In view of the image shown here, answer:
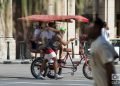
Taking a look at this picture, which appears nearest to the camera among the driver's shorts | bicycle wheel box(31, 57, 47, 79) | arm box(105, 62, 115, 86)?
arm box(105, 62, 115, 86)

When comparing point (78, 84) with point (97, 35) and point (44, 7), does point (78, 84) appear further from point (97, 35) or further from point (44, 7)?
point (44, 7)

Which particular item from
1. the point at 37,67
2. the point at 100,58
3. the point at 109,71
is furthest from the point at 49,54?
the point at 109,71

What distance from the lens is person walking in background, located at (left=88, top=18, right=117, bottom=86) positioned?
5211 mm

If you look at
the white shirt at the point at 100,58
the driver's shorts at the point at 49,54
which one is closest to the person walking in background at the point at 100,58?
the white shirt at the point at 100,58

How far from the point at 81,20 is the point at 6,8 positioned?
0.41 m

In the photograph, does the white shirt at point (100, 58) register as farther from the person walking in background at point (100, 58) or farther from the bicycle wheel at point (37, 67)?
the bicycle wheel at point (37, 67)

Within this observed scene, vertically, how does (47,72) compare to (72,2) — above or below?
below

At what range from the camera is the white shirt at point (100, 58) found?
5.24 m

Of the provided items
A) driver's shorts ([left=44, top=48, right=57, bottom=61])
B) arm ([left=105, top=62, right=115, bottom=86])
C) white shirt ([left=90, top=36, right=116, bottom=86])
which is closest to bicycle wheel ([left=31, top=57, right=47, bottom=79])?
driver's shorts ([left=44, top=48, right=57, bottom=61])

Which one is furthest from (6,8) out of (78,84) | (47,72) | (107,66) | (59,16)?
(47,72)

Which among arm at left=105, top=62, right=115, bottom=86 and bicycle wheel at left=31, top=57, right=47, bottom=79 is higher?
arm at left=105, top=62, right=115, bottom=86

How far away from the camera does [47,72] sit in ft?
55.6

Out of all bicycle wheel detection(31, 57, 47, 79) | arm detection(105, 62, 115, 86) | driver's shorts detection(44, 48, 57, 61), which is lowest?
bicycle wheel detection(31, 57, 47, 79)

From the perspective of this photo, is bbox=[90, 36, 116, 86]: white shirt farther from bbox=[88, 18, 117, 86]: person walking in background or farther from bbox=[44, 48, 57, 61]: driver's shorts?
bbox=[44, 48, 57, 61]: driver's shorts
